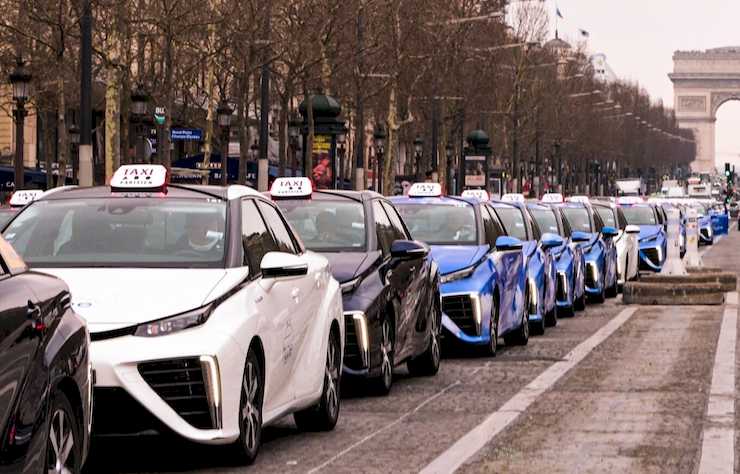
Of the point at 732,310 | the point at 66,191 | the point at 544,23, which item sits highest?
the point at 544,23

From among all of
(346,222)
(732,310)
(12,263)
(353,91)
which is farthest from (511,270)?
(353,91)

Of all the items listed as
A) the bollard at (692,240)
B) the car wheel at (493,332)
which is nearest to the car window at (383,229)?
the car wheel at (493,332)

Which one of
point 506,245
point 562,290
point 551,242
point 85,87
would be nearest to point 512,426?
point 506,245

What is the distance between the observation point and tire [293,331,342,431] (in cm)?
1179

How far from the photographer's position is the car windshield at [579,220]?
31222 millimetres

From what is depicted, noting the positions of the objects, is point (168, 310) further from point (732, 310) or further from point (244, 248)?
point (732, 310)

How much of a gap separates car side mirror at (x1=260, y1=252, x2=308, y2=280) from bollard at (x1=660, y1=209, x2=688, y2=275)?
857 inches

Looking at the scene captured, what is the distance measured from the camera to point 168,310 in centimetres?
→ 938

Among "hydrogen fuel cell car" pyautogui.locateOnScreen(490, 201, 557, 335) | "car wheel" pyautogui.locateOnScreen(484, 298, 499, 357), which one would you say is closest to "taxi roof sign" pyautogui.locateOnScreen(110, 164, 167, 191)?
"car wheel" pyautogui.locateOnScreen(484, 298, 499, 357)

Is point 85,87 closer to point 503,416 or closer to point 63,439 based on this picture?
point 503,416

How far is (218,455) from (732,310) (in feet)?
55.7

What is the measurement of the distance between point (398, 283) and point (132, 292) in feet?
17.2

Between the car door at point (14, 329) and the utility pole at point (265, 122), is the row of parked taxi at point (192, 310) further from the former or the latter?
the utility pole at point (265, 122)

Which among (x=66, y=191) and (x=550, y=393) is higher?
(x=66, y=191)
